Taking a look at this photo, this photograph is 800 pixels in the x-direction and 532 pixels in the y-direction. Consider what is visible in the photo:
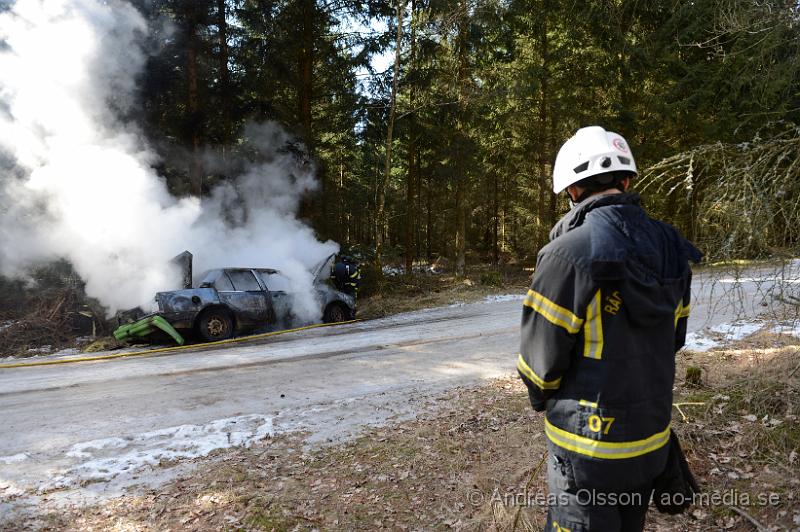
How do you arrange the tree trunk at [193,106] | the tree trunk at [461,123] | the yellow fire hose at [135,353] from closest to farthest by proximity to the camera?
1. the yellow fire hose at [135,353]
2. the tree trunk at [193,106]
3. the tree trunk at [461,123]

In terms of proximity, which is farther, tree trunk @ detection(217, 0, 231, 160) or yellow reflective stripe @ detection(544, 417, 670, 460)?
tree trunk @ detection(217, 0, 231, 160)

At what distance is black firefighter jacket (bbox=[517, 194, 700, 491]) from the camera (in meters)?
1.94

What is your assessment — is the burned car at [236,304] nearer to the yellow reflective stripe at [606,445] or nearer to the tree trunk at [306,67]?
the tree trunk at [306,67]

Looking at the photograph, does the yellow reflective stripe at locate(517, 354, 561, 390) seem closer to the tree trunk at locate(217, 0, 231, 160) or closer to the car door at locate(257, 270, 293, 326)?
the car door at locate(257, 270, 293, 326)

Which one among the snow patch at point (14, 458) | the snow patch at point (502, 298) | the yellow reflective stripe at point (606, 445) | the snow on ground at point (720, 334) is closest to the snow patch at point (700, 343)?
the snow on ground at point (720, 334)

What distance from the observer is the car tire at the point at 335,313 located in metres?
12.9

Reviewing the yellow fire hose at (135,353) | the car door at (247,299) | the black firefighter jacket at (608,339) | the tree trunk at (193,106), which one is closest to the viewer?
the black firefighter jacket at (608,339)

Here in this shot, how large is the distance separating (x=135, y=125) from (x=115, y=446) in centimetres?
1210

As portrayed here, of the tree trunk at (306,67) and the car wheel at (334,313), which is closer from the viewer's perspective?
the car wheel at (334,313)

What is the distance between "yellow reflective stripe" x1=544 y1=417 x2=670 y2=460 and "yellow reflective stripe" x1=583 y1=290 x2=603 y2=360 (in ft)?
1.10

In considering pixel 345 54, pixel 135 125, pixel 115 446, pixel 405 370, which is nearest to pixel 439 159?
pixel 345 54

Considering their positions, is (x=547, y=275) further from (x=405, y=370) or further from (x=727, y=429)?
(x=405, y=370)

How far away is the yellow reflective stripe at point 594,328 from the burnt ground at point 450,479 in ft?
5.71

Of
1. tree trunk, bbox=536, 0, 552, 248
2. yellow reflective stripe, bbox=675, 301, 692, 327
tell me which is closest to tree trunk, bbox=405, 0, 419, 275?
tree trunk, bbox=536, 0, 552, 248
